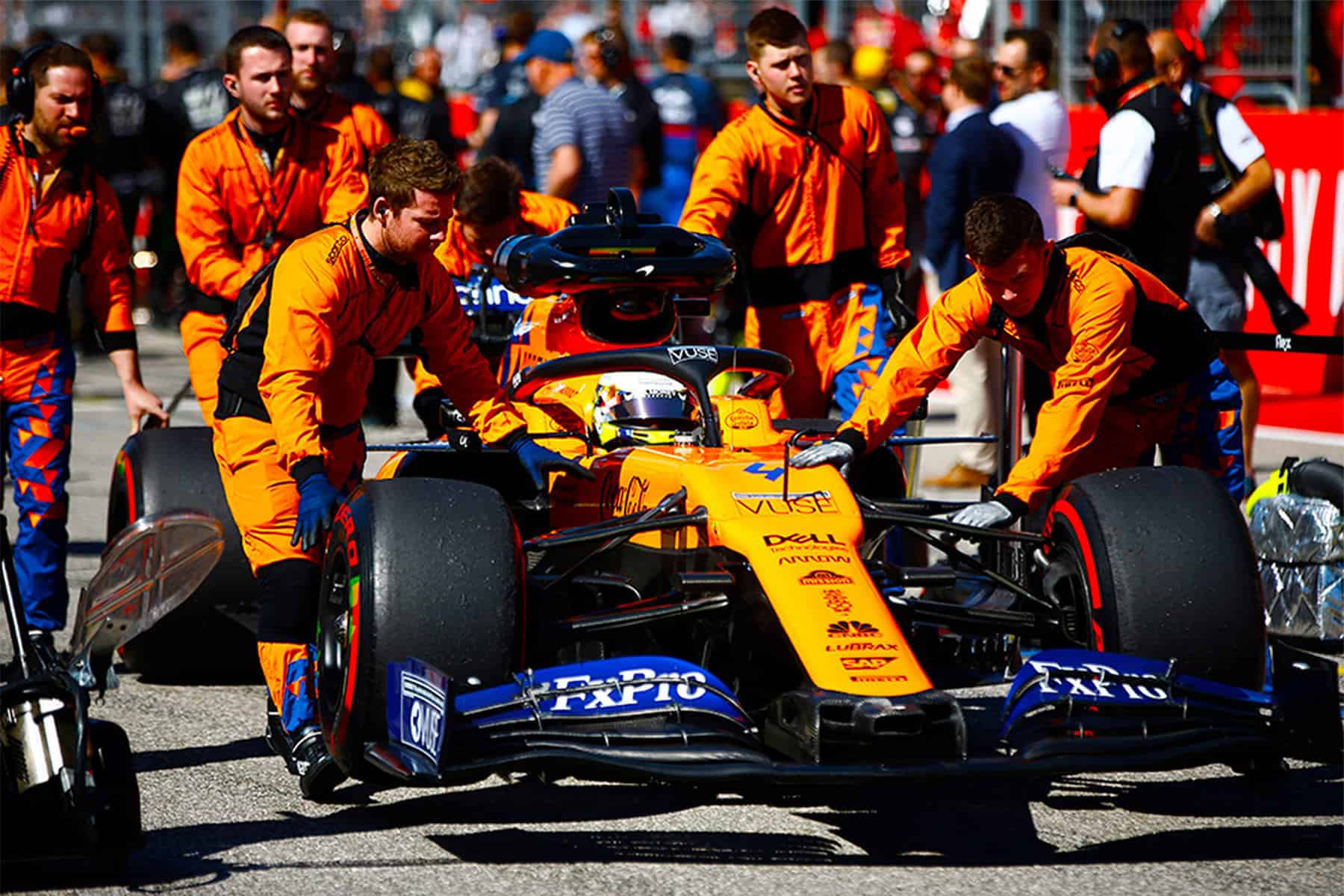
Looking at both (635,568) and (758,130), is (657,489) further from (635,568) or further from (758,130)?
(758,130)

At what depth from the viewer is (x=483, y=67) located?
23.7m

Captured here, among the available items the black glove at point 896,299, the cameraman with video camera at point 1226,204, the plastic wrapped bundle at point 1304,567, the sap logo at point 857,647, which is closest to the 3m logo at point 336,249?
the sap logo at point 857,647

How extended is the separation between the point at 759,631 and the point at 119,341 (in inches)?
111

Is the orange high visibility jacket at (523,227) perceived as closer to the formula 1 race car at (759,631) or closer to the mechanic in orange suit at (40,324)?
the mechanic in orange suit at (40,324)

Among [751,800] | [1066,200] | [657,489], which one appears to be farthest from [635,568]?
[1066,200]

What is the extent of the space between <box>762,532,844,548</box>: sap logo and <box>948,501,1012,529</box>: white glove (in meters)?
0.50

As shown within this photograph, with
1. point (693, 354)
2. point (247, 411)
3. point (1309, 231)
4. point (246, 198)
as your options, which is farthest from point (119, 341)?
point (1309, 231)

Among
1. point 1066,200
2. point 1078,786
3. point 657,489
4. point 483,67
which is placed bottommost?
point 1078,786

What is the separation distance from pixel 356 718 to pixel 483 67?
1941 centimetres

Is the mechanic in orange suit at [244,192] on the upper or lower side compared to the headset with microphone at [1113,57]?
lower

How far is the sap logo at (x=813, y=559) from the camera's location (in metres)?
5.12

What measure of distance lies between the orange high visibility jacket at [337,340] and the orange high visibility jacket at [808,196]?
211cm

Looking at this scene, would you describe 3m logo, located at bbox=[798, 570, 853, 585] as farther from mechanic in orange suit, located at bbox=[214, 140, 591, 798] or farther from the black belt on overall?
the black belt on overall

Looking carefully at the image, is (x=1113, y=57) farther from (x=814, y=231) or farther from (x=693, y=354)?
(x=693, y=354)
